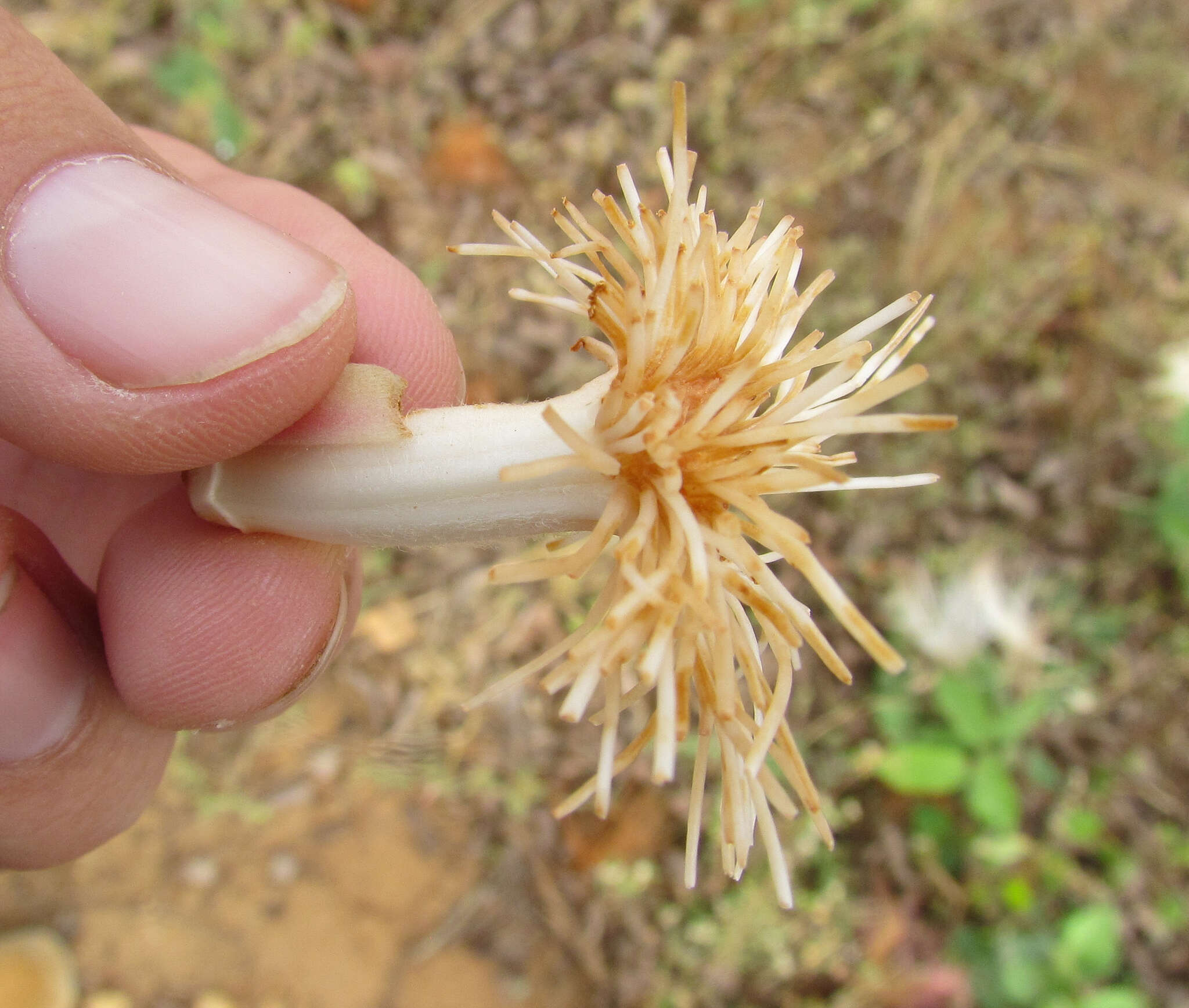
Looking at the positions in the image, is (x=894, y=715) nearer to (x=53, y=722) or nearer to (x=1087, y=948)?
(x=1087, y=948)

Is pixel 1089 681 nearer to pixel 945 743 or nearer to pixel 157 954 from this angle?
pixel 945 743

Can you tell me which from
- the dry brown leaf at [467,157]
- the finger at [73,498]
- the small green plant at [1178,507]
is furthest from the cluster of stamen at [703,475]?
the small green plant at [1178,507]

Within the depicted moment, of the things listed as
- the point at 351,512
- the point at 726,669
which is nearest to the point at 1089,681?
the point at 726,669

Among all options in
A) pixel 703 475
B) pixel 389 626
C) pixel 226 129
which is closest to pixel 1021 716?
pixel 389 626

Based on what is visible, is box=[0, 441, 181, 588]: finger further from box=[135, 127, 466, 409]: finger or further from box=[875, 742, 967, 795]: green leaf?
box=[875, 742, 967, 795]: green leaf

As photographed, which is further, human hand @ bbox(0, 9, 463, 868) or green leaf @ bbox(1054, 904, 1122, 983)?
green leaf @ bbox(1054, 904, 1122, 983)

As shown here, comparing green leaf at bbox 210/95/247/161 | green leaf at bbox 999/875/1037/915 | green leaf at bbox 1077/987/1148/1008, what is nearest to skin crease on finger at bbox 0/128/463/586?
green leaf at bbox 210/95/247/161
